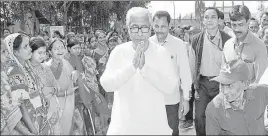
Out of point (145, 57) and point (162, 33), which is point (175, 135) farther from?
point (145, 57)

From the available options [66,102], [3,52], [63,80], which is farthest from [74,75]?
[3,52]

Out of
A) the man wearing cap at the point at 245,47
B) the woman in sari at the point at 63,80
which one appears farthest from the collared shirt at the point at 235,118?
the woman in sari at the point at 63,80

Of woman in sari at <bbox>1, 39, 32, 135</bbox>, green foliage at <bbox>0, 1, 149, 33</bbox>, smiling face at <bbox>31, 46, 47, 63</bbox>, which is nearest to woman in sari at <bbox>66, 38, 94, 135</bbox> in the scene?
smiling face at <bbox>31, 46, 47, 63</bbox>

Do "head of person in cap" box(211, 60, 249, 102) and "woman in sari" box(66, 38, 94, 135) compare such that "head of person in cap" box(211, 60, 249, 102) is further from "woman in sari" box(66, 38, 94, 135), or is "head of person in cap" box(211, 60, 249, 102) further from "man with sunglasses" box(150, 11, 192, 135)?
"woman in sari" box(66, 38, 94, 135)

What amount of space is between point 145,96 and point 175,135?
2297 millimetres

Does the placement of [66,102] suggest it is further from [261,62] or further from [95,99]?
[261,62]

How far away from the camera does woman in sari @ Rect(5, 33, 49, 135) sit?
3479mm

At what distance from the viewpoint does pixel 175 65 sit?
14.7 feet

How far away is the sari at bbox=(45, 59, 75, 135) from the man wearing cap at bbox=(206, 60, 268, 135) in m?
2.34

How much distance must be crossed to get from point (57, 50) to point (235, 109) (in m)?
2.54

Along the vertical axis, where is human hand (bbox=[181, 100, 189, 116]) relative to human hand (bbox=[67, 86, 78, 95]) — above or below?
below

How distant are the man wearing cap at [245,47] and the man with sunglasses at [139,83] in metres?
1.88

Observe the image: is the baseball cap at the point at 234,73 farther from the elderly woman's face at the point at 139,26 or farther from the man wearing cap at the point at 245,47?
the man wearing cap at the point at 245,47

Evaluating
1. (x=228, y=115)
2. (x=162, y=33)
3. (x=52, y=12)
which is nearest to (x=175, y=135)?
(x=162, y=33)
